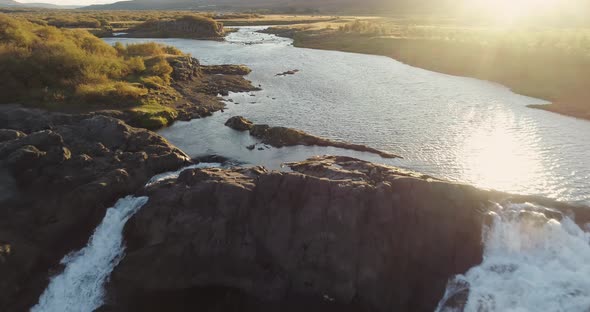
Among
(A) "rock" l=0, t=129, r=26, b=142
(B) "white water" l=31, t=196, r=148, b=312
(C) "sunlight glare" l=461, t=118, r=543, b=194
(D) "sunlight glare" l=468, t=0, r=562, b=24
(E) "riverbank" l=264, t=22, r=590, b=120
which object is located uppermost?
(D) "sunlight glare" l=468, t=0, r=562, b=24

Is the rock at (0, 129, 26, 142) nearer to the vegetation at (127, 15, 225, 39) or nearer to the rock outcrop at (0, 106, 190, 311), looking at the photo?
the rock outcrop at (0, 106, 190, 311)

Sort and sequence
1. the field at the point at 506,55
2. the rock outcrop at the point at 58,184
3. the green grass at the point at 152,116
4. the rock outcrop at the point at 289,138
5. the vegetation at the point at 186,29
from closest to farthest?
1. the rock outcrop at the point at 58,184
2. the rock outcrop at the point at 289,138
3. the green grass at the point at 152,116
4. the field at the point at 506,55
5. the vegetation at the point at 186,29

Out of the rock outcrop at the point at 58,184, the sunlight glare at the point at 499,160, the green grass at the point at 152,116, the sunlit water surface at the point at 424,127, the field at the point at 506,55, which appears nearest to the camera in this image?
the rock outcrop at the point at 58,184

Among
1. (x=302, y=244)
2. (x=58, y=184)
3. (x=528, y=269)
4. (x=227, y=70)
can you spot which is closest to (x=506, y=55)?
(x=227, y=70)

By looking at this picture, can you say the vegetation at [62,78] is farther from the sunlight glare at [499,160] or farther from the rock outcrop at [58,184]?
the sunlight glare at [499,160]

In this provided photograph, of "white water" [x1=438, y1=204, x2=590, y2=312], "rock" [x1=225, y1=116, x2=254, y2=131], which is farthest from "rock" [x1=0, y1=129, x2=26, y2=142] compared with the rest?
"white water" [x1=438, y1=204, x2=590, y2=312]

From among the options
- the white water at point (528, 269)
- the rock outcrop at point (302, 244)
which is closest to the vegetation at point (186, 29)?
the rock outcrop at point (302, 244)
